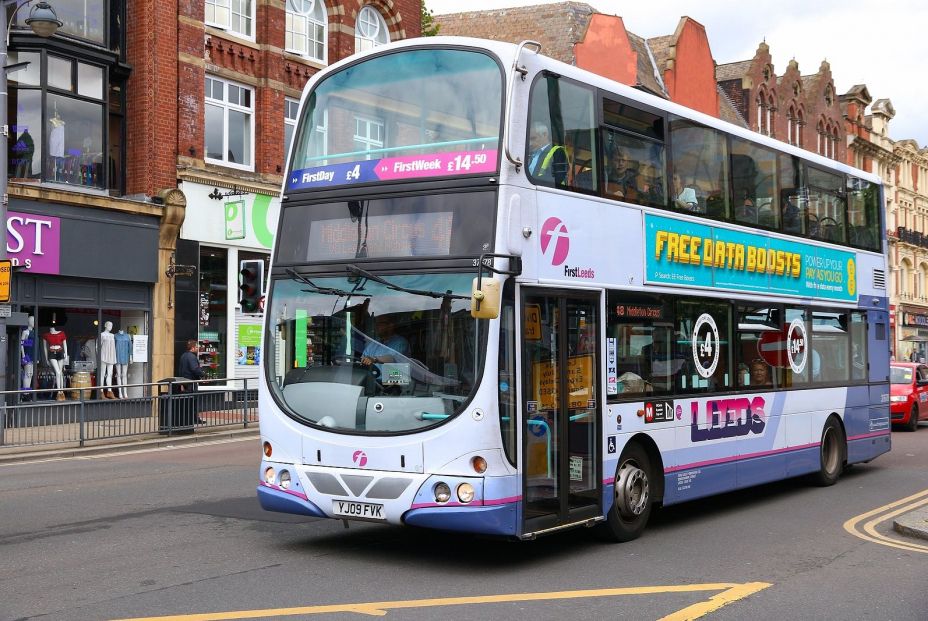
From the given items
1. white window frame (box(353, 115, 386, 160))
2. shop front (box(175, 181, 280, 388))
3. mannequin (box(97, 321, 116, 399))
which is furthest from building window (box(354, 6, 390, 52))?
white window frame (box(353, 115, 386, 160))

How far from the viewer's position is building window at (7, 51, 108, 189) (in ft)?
76.1

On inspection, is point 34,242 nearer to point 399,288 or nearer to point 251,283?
point 251,283

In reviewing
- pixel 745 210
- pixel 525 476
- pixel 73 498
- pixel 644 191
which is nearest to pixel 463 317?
pixel 525 476

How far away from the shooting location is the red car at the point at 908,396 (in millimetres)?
24328

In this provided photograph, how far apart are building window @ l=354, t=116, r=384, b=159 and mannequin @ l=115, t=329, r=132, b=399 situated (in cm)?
1733

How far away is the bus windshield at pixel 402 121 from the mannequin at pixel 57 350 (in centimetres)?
1601

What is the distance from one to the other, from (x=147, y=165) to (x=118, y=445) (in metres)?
8.66

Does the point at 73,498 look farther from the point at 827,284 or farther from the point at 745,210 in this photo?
the point at 827,284

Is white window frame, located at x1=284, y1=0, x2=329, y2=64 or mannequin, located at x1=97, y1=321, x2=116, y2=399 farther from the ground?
white window frame, located at x1=284, y1=0, x2=329, y2=64

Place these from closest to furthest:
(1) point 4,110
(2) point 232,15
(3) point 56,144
Result: (1) point 4,110 → (3) point 56,144 → (2) point 232,15

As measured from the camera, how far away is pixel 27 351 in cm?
2309

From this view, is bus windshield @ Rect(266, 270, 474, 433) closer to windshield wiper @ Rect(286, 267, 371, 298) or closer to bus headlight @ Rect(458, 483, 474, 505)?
windshield wiper @ Rect(286, 267, 371, 298)

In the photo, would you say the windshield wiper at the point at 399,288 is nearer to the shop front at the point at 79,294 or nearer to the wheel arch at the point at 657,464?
the wheel arch at the point at 657,464

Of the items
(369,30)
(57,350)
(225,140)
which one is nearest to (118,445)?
(57,350)
